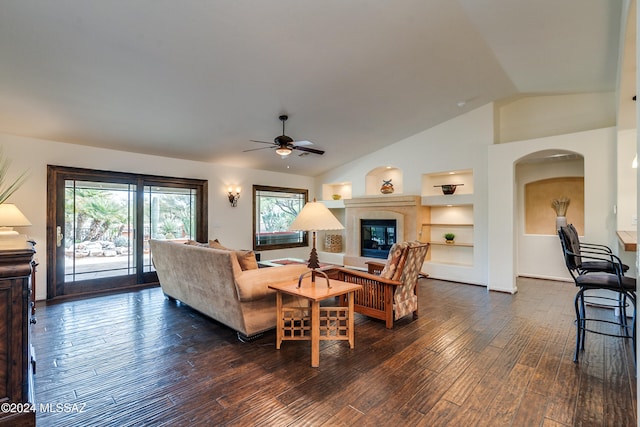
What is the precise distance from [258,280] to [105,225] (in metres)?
3.77

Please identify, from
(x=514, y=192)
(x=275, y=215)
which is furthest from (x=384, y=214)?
(x=275, y=215)

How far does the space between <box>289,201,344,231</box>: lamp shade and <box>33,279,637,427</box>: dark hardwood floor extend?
120cm

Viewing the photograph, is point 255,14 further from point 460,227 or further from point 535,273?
point 535,273

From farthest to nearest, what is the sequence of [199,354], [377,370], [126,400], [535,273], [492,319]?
1. [535,273]
2. [492,319]
3. [199,354]
4. [377,370]
5. [126,400]

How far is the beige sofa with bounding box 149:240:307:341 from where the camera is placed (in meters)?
2.91

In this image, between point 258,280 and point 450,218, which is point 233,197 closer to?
point 258,280

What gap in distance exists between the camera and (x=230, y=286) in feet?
9.67

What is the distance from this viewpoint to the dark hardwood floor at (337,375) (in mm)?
1952

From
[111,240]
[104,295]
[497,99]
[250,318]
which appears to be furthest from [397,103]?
[104,295]

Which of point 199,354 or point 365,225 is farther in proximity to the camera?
point 365,225

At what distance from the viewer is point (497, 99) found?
527cm


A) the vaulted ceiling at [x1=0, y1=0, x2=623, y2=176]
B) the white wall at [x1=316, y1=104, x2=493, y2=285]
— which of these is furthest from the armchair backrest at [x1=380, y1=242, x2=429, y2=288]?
the white wall at [x1=316, y1=104, x2=493, y2=285]

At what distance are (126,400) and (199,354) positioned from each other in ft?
2.42

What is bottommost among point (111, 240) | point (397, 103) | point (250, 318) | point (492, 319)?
point (492, 319)
